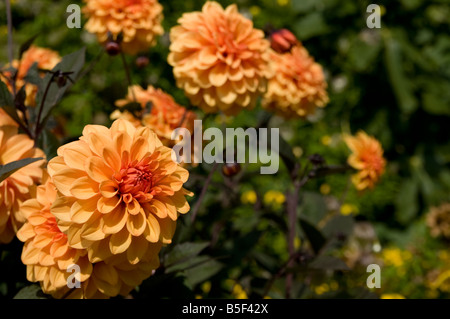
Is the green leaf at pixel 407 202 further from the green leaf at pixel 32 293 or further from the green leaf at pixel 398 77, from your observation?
the green leaf at pixel 32 293

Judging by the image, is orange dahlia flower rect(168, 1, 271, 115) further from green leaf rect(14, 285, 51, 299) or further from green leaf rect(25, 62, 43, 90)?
green leaf rect(14, 285, 51, 299)

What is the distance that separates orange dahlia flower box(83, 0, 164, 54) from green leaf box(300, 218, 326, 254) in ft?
1.98

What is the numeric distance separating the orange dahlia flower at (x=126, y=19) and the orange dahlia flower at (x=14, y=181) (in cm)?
37

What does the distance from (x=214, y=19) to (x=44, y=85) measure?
385 mm

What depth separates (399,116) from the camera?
274 centimetres

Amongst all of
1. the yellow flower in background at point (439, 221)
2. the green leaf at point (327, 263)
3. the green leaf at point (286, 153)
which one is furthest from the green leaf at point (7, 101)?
the yellow flower in background at point (439, 221)

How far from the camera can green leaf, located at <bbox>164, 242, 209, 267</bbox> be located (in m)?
0.91

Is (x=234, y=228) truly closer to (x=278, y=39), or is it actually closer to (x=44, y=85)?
(x=278, y=39)

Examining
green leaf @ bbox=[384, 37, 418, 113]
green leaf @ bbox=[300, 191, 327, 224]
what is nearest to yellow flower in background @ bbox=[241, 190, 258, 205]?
green leaf @ bbox=[300, 191, 327, 224]

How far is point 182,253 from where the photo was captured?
0.92 meters

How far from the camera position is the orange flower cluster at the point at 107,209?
2.25ft

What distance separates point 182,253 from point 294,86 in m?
0.63

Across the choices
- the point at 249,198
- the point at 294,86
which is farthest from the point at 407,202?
the point at 294,86
